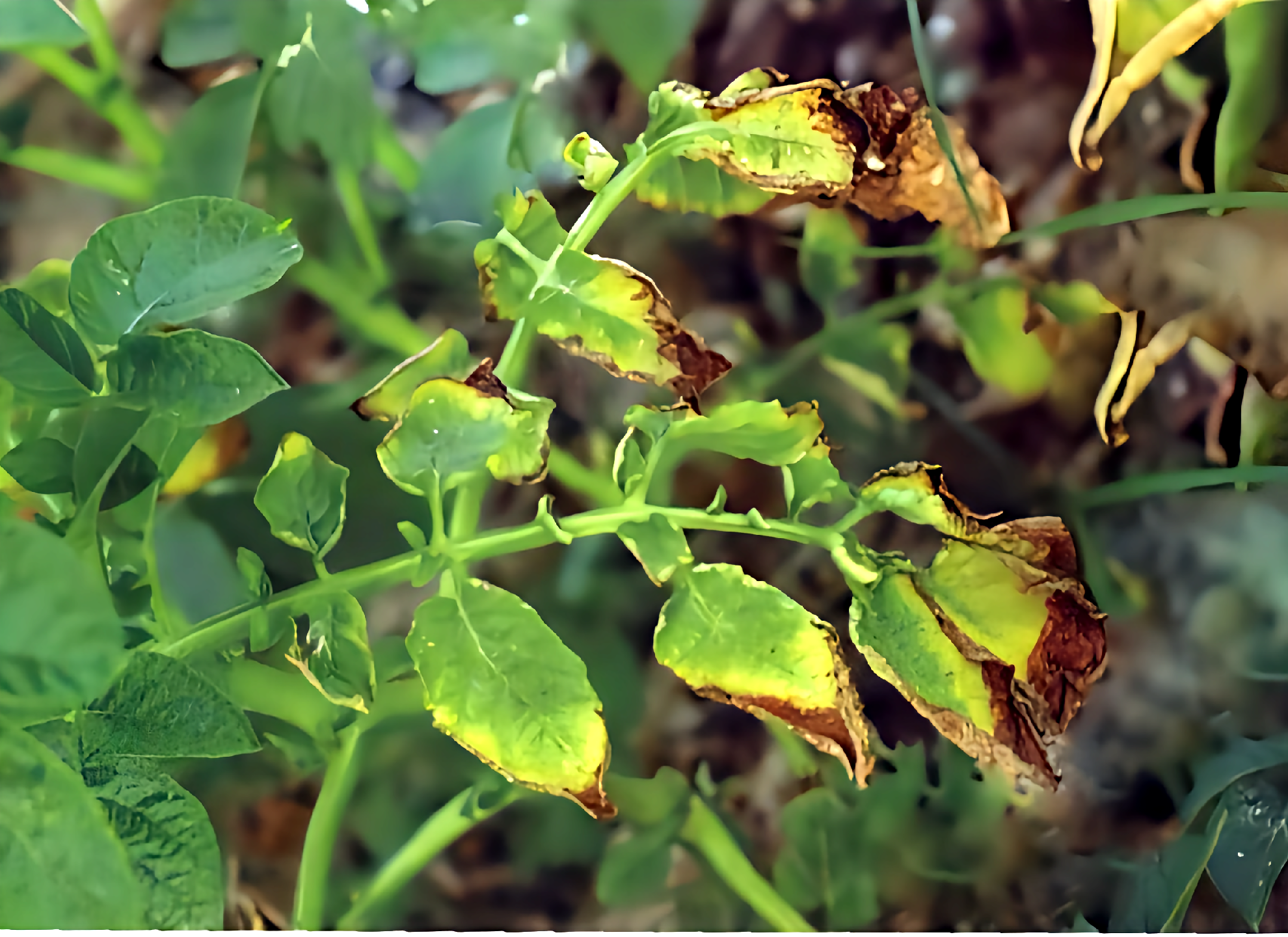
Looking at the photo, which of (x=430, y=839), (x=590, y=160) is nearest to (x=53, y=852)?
(x=430, y=839)

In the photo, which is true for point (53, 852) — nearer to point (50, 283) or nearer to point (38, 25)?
point (50, 283)

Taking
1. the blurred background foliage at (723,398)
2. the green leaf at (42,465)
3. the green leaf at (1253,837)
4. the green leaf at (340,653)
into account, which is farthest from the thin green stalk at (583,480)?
the green leaf at (1253,837)

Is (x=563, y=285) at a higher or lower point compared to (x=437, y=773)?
higher

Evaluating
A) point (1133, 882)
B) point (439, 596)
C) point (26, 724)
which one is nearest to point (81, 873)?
point (26, 724)

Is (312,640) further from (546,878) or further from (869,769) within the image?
(869,769)

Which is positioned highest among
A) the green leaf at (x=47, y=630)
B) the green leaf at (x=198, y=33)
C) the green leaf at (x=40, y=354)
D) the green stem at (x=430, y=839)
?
the green leaf at (x=198, y=33)

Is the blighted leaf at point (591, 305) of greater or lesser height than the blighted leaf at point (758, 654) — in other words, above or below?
above

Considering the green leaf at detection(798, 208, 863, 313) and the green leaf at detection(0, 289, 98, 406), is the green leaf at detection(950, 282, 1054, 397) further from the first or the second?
the green leaf at detection(0, 289, 98, 406)

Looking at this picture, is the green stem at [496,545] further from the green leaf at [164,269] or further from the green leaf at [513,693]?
the green leaf at [164,269]
